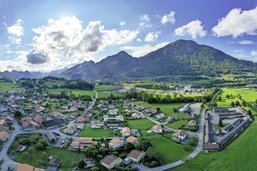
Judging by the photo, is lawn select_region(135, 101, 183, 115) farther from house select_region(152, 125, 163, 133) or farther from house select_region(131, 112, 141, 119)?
house select_region(152, 125, 163, 133)

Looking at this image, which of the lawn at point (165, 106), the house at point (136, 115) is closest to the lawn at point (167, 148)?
the house at point (136, 115)

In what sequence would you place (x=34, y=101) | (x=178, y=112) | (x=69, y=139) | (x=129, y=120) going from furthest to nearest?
(x=34, y=101)
(x=178, y=112)
(x=129, y=120)
(x=69, y=139)

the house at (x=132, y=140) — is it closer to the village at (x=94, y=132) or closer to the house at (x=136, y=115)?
the village at (x=94, y=132)

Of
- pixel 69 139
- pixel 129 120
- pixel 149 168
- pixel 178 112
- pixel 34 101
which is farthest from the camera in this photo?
pixel 34 101

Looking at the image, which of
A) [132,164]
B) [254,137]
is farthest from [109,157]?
[254,137]

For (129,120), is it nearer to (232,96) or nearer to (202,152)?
(202,152)

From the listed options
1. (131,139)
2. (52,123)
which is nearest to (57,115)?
(52,123)
